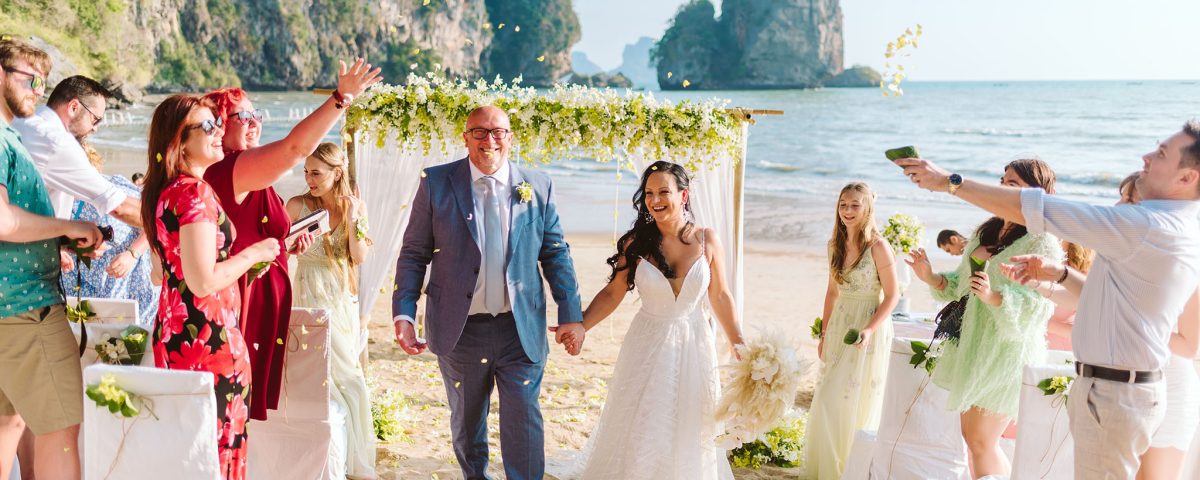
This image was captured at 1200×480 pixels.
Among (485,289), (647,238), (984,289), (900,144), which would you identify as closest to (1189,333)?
(984,289)

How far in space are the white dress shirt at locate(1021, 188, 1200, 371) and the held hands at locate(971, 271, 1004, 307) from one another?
960 millimetres

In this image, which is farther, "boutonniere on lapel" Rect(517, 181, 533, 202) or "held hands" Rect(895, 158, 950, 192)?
"boutonniere on lapel" Rect(517, 181, 533, 202)

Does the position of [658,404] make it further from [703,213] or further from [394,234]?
[394,234]

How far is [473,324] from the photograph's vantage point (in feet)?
13.5

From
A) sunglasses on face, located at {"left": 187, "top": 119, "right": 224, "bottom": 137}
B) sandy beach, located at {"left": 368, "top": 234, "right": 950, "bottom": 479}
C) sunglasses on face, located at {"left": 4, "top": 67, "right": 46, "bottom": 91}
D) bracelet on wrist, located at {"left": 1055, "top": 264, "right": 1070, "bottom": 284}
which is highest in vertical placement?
sunglasses on face, located at {"left": 4, "top": 67, "right": 46, "bottom": 91}

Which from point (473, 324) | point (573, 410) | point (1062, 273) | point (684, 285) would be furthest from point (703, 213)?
point (1062, 273)

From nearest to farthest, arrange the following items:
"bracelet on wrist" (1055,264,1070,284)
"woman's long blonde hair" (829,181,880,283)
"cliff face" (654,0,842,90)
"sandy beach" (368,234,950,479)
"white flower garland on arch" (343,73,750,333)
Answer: "bracelet on wrist" (1055,264,1070,284)
"woman's long blonde hair" (829,181,880,283)
"sandy beach" (368,234,950,479)
"white flower garland on arch" (343,73,750,333)
"cliff face" (654,0,842,90)

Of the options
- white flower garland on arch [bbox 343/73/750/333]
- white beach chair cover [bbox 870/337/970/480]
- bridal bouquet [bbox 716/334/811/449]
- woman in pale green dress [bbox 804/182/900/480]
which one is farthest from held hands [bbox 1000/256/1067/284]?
white flower garland on arch [bbox 343/73/750/333]

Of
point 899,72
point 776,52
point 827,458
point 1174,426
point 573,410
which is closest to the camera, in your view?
point 1174,426

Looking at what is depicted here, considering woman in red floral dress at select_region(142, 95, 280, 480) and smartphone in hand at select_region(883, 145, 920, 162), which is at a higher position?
smartphone in hand at select_region(883, 145, 920, 162)

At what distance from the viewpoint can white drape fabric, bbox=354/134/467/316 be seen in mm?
7137

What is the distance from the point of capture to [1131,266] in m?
2.98

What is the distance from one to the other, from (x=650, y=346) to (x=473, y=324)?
0.89 metres

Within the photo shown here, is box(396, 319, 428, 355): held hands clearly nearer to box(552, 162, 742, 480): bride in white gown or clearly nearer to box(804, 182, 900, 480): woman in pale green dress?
box(552, 162, 742, 480): bride in white gown
